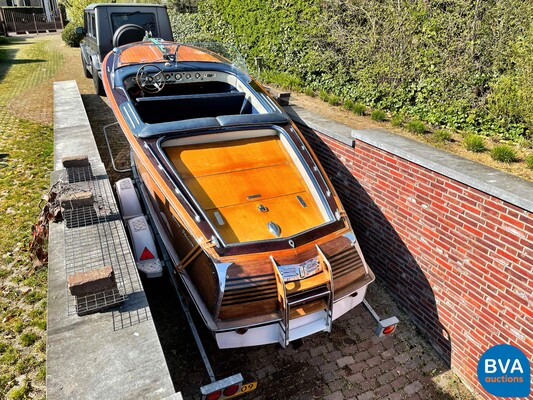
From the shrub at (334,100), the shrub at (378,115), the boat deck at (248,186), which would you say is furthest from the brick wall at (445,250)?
the shrub at (334,100)

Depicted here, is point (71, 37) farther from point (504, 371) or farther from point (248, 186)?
point (504, 371)

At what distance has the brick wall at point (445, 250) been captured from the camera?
132 inches

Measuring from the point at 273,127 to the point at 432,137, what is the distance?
2227mm

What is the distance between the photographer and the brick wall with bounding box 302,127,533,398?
336 centimetres

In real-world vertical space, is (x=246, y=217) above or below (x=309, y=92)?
below

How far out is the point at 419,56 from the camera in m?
5.91

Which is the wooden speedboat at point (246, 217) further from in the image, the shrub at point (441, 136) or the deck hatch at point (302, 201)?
the shrub at point (441, 136)

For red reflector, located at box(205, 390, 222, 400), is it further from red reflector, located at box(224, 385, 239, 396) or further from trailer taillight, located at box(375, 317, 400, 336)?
trailer taillight, located at box(375, 317, 400, 336)

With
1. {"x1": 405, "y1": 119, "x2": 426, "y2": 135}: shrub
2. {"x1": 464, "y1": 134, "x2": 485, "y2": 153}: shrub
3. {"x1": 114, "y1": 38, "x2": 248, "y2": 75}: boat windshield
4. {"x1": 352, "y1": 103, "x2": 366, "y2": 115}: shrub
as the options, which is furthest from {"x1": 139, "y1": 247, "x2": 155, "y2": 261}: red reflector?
{"x1": 352, "y1": 103, "x2": 366, "y2": 115}: shrub

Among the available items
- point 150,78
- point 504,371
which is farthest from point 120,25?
point 504,371

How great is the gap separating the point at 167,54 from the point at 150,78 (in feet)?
2.08

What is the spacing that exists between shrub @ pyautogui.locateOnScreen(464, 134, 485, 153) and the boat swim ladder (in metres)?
2.53

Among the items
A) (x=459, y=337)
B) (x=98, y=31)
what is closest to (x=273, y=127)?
(x=459, y=337)

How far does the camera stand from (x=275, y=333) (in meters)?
3.50
